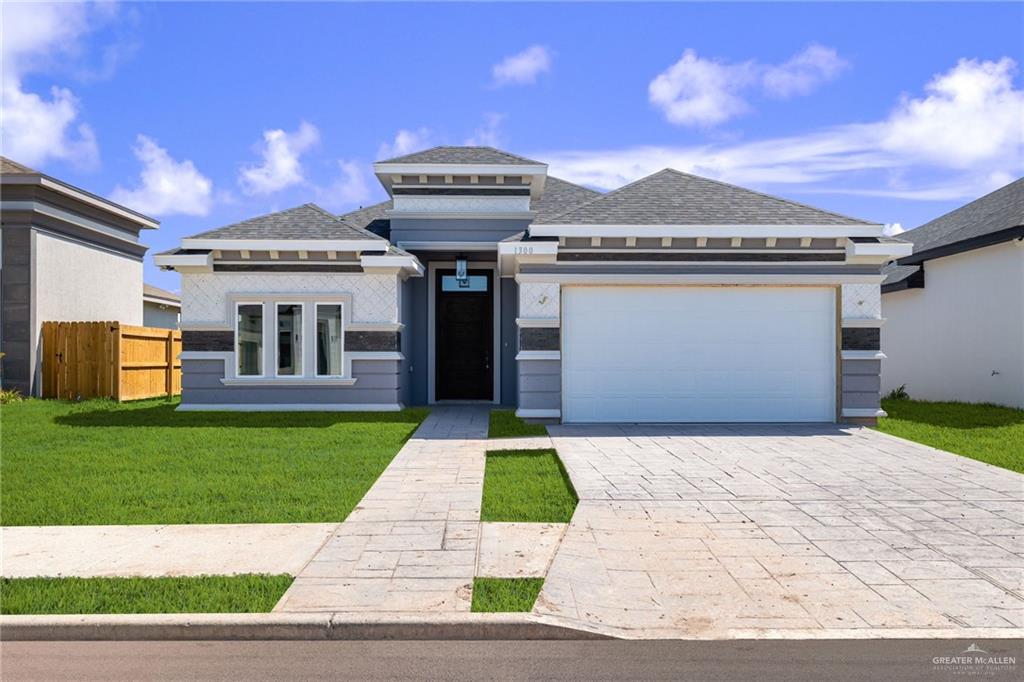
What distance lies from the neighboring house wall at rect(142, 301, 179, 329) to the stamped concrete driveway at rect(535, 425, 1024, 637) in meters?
20.4

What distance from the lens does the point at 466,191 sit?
1703cm

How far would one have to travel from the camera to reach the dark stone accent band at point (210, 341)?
15.2 metres

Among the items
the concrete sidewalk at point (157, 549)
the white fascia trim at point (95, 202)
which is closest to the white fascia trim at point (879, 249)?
the concrete sidewalk at point (157, 549)

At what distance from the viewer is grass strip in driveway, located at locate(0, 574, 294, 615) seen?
15.9ft

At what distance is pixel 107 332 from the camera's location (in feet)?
59.3

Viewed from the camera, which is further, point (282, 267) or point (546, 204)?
point (546, 204)

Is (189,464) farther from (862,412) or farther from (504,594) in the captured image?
(862,412)

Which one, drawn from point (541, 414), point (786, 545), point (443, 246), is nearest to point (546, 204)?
point (443, 246)

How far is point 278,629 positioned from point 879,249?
40.8 ft

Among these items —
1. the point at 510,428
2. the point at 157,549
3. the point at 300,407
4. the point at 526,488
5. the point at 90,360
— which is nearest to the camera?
the point at 157,549

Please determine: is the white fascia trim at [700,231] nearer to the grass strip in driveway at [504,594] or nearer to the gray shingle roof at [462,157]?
the gray shingle roof at [462,157]

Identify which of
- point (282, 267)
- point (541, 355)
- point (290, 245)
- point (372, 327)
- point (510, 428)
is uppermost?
point (290, 245)

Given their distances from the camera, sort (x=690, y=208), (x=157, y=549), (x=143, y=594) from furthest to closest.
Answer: (x=690, y=208) → (x=157, y=549) → (x=143, y=594)

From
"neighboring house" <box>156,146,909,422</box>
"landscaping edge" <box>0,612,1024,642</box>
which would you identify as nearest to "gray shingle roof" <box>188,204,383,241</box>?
"neighboring house" <box>156,146,909,422</box>
